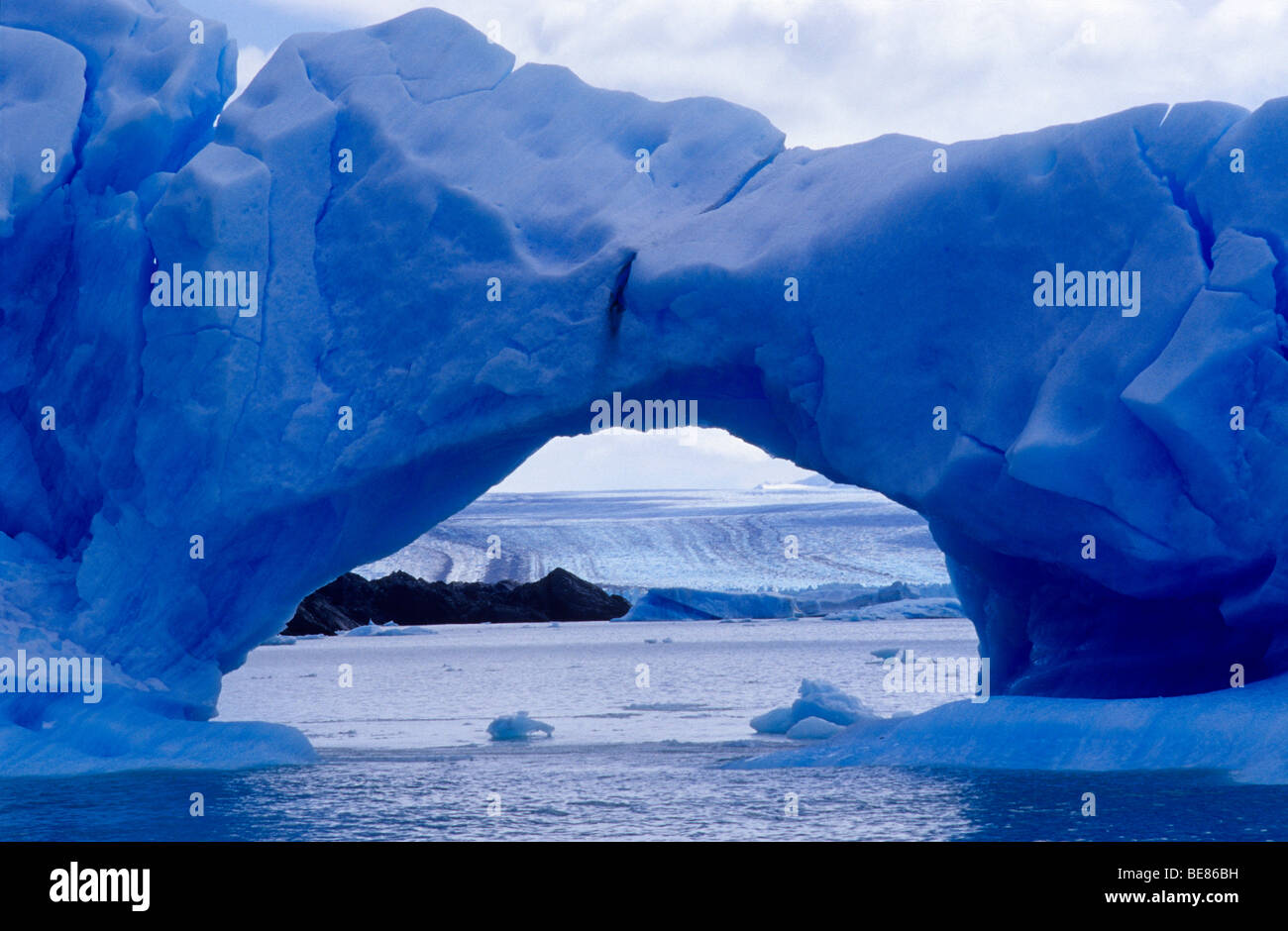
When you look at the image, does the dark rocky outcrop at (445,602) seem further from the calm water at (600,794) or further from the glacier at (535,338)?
the glacier at (535,338)

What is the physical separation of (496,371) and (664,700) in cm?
731

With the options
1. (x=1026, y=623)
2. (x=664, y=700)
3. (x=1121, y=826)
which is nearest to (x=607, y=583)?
(x=664, y=700)

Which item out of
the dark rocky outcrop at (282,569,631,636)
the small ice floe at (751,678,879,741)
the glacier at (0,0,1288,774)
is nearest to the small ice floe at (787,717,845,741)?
the small ice floe at (751,678,879,741)

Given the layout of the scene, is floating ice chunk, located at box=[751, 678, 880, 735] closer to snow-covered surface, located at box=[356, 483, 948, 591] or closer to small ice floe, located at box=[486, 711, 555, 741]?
small ice floe, located at box=[486, 711, 555, 741]

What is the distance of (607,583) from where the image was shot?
4453 cm

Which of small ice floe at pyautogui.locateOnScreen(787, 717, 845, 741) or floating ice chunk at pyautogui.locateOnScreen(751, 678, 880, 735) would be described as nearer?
small ice floe at pyautogui.locateOnScreen(787, 717, 845, 741)

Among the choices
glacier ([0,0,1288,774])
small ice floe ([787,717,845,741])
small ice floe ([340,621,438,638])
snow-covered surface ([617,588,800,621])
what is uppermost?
glacier ([0,0,1288,774])

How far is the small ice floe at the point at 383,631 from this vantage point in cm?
3703

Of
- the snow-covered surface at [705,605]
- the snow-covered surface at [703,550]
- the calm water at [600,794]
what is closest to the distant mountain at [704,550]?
the snow-covered surface at [703,550]

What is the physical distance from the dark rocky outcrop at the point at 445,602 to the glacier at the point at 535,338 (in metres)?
27.4

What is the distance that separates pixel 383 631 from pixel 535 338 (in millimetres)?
29637

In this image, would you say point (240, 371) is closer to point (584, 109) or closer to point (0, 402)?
point (0, 402)

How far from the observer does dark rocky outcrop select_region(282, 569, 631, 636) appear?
38.0 meters

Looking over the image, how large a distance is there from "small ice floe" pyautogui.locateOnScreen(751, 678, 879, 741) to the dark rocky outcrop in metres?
26.7
